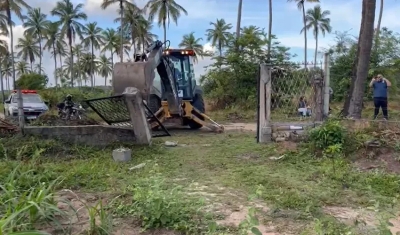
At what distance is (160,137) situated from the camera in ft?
35.5

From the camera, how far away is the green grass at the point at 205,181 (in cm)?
422

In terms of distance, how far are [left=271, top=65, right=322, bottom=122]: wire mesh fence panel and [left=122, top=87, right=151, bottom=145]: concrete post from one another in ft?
9.13

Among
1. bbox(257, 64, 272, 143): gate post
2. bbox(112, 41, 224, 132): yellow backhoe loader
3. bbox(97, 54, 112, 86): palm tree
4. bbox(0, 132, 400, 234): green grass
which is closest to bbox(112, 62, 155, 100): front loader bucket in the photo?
bbox(112, 41, 224, 132): yellow backhoe loader

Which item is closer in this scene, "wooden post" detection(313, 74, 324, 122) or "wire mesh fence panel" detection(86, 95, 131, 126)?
"wire mesh fence panel" detection(86, 95, 131, 126)

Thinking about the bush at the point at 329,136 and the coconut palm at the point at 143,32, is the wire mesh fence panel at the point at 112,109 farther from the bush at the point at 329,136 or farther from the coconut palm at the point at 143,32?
the coconut palm at the point at 143,32

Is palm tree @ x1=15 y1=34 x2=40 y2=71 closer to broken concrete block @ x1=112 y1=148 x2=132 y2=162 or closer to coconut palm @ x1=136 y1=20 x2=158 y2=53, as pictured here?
coconut palm @ x1=136 y1=20 x2=158 y2=53

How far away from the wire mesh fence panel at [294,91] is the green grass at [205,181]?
132 centimetres

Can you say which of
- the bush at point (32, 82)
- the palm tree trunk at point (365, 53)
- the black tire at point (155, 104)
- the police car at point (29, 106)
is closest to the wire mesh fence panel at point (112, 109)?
the black tire at point (155, 104)

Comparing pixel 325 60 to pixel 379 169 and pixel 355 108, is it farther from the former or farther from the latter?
pixel 379 169

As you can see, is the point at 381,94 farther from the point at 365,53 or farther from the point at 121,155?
the point at 121,155

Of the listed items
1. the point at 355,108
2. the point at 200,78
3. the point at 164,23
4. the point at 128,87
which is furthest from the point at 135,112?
the point at 164,23

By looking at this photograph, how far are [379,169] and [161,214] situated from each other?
3.94 meters

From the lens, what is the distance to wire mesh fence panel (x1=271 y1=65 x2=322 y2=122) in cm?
916

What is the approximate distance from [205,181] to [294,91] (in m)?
4.18
